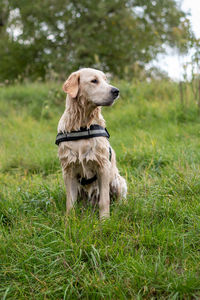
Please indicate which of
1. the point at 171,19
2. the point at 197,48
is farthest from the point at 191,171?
the point at 171,19

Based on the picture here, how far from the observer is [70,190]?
293 cm

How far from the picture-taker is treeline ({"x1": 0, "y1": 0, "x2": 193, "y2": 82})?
574 inches

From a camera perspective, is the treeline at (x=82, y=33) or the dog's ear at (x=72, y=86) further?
the treeline at (x=82, y=33)

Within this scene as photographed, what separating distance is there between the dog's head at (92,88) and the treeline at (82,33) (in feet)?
36.8

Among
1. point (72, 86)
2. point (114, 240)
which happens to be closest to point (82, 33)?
point (72, 86)

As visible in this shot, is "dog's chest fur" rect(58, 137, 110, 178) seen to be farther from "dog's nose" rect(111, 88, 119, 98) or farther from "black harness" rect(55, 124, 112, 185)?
"dog's nose" rect(111, 88, 119, 98)

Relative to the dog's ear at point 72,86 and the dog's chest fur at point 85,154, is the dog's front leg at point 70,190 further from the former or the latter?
the dog's ear at point 72,86

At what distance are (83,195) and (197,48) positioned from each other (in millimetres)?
3348

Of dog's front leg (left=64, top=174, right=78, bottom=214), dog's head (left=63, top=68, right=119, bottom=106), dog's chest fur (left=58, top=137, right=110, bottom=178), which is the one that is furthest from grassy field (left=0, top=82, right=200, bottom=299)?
dog's head (left=63, top=68, right=119, bottom=106)

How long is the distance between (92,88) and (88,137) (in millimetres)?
444

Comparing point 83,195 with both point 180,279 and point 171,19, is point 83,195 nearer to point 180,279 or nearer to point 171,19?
point 180,279

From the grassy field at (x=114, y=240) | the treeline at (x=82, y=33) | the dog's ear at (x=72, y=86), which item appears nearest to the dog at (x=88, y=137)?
the dog's ear at (x=72, y=86)

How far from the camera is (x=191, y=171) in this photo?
3.20 meters

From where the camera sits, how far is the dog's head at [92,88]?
273 cm
